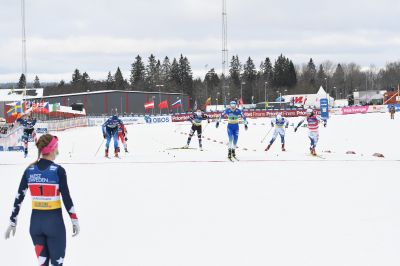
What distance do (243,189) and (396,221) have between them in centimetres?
419

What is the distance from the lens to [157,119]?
230 ft

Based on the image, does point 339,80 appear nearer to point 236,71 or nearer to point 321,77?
point 321,77

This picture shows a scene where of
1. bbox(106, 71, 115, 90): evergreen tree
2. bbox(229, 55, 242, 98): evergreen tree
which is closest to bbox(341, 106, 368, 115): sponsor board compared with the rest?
bbox(229, 55, 242, 98): evergreen tree

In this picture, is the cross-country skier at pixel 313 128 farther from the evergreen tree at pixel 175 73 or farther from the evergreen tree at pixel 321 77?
the evergreen tree at pixel 321 77

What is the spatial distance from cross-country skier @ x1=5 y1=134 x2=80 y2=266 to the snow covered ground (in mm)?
1054

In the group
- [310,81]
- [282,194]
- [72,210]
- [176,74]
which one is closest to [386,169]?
[282,194]

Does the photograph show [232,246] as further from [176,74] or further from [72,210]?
[176,74]

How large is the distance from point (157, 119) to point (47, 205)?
213ft

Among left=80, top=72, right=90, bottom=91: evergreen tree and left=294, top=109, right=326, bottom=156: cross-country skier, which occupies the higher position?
left=80, top=72, right=90, bottom=91: evergreen tree

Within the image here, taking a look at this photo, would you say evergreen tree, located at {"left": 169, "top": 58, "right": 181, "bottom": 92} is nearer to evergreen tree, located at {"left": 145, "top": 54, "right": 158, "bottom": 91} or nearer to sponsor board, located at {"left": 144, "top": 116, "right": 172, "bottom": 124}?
evergreen tree, located at {"left": 145, "top": 54, "right": 158, "bottom": 91}

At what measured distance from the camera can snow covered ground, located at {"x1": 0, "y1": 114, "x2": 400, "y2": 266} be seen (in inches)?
261

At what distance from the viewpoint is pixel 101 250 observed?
699 centimetres

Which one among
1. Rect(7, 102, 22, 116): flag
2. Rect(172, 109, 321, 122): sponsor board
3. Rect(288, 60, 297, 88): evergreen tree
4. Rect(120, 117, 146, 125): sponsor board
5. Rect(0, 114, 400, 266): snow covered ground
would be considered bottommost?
Rect(0, 114, 400, 266): snow covered ground

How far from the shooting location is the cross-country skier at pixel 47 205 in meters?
5.38
